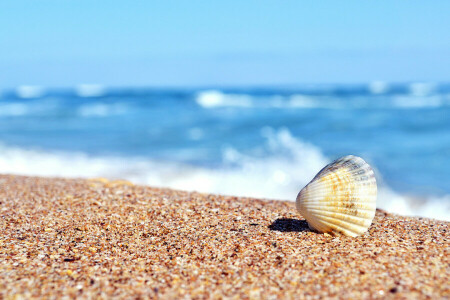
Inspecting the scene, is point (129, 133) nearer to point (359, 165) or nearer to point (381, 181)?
point (381, 181)

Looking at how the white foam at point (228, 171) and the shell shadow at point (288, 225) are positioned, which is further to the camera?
the white foam at point (228, 171)

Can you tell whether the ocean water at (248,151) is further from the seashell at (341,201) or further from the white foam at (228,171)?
the seashell at (341,201)

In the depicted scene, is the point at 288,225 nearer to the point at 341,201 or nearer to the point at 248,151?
the point at 341,201

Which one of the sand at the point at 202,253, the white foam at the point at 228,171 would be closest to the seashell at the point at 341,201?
the sand at the point at 202,253

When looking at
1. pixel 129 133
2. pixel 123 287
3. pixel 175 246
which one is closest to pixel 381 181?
pixel 175 246

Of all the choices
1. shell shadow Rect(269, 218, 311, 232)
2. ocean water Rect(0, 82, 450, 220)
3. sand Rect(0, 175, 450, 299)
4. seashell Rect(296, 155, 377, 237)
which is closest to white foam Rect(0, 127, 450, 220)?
ocean water Rect(0, 82, 450, 220)

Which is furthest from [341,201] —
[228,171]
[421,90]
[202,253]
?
[421,90]
